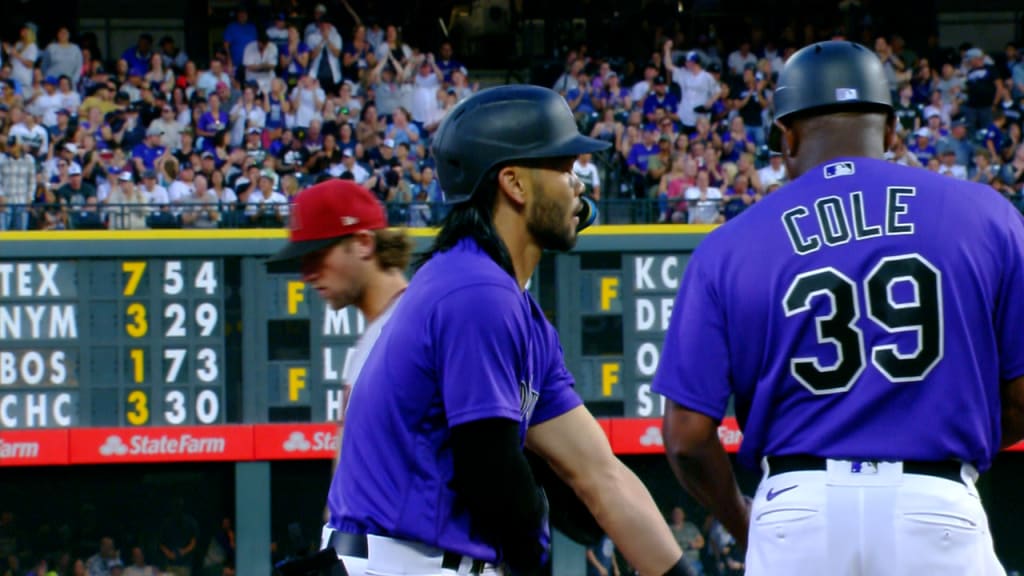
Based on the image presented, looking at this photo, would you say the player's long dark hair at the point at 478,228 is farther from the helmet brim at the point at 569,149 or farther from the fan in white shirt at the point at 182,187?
the fan in white shirt at the point at 182,187

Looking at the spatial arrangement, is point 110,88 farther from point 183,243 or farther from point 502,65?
point 502,65

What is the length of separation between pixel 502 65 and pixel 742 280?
18.0 metres

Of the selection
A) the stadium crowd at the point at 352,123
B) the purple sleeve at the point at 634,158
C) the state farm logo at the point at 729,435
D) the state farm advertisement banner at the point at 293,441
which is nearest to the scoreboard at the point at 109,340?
the state farm advertisement banner at the point at 293,441

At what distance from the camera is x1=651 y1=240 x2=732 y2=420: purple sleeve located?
324 centimetres

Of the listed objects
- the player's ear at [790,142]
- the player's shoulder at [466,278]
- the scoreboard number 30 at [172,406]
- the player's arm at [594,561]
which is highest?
the player's ear at [790,142]

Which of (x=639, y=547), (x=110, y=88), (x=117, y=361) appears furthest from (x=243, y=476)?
(x=639, y=547)

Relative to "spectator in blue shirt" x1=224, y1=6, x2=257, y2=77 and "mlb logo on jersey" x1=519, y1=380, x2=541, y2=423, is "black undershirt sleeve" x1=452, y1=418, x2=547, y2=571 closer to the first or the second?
"mlb logo on jersey" x1=519, y1=380, x2=541, y2=423

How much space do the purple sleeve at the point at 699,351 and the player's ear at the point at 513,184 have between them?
38cm

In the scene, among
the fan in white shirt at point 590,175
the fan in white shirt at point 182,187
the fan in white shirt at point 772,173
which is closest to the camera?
the fan in white shirt at point 182,187

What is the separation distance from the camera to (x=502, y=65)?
2097 cm

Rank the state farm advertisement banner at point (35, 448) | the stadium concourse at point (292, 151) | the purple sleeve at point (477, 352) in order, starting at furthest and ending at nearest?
the stadium concourse at point (292, 151) < the state farm advertisement banner at point (35, 448) < the purple sleeve at point (477, 352)

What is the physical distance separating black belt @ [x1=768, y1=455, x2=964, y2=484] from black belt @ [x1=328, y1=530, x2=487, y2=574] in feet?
2.03

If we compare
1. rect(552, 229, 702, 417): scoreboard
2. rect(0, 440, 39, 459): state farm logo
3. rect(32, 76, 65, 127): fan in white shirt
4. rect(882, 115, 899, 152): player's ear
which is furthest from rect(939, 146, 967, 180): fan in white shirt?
rect(882, 115, 899, 152): player's ear

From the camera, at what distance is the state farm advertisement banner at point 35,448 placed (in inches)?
540
